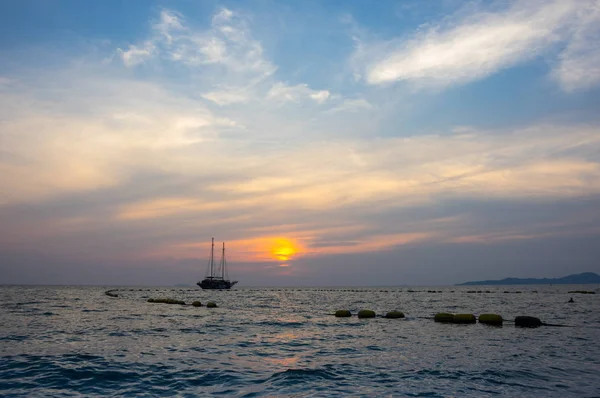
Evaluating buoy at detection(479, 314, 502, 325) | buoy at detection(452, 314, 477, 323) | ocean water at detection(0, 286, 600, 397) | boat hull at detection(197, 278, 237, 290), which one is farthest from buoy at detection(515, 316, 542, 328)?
boat hull at detection(197, 278, 237, 290)

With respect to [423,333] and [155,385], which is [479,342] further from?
[155,385]

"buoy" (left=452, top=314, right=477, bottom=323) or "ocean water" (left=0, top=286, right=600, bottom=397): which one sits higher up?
"ocean water" (left=0, top=286, right=600, bottom=397)

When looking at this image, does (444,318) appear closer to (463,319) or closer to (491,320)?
(463,319)

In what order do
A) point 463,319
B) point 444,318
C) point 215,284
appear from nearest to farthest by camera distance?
1. point 463,319
2. point 444,318
3. point 215,284

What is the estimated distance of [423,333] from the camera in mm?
34469

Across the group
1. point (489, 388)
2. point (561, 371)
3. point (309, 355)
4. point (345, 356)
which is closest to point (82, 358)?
point (309, 355)

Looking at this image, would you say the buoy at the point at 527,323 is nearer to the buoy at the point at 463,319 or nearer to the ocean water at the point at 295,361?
the ocean water at the point at 295,361

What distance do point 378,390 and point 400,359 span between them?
7.19 metres

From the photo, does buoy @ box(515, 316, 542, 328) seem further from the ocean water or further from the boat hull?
the boat hull

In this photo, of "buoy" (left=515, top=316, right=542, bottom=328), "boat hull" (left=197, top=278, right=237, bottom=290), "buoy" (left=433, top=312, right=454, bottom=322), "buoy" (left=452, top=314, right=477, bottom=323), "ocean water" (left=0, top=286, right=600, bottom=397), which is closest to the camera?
"ocean water" (left=0, top=286, right=600, bottom=397)

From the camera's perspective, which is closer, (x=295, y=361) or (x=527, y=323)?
(x=295, y=361)

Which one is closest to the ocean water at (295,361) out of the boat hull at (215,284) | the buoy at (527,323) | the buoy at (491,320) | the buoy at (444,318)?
the buoy at (527,323)

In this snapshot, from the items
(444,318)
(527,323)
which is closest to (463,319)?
(444,318)

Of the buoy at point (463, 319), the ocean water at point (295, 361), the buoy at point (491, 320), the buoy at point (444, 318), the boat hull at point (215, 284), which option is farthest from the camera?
the boat hull at point (215, 284)
